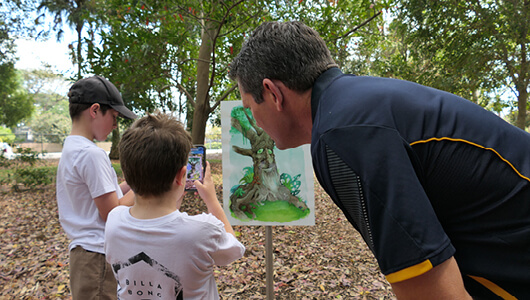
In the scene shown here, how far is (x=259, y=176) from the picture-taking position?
10.0 ft

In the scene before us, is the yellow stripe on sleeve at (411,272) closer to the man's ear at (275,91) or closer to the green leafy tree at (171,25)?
the man's ear at (275,91)

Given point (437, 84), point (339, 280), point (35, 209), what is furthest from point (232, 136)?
point (35, 209)

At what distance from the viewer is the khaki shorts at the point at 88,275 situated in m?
1.72

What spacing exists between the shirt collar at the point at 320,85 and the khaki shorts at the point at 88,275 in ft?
4.59

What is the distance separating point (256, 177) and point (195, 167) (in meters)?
1.25

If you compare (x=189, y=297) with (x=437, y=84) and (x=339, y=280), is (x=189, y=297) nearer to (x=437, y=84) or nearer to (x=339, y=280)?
(x=339, y=280)

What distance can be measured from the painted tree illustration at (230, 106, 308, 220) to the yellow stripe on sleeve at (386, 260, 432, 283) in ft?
7.47

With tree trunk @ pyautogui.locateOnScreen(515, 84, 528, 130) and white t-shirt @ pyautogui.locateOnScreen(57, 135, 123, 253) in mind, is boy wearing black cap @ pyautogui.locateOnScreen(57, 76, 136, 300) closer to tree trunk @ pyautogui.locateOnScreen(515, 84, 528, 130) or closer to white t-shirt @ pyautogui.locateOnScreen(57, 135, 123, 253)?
white t-shirt @ pyautogui.locateOnScreen(57, 135, 123, 253)

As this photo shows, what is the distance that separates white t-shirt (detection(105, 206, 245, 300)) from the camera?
1.24 meters

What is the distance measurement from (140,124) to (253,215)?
1.77m

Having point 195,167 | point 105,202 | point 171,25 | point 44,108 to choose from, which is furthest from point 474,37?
point 44,108

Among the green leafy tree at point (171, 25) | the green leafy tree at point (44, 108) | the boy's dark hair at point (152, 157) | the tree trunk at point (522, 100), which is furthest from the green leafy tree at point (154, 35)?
the green leafy tree at point (44, 108)

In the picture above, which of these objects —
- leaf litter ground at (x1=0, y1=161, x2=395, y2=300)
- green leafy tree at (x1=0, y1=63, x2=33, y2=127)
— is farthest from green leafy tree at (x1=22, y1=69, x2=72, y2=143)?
leaf litter ground at (x1=0, y1=161, x2=395, y2=300)

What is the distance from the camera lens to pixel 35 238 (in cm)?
555
